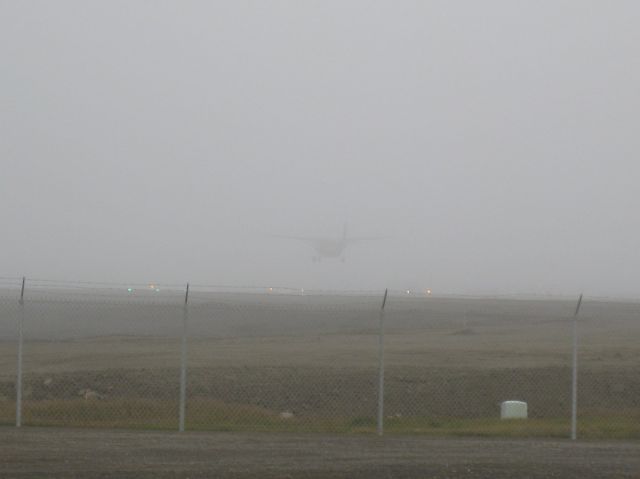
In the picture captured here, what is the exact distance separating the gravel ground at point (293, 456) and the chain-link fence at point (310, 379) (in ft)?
3.40

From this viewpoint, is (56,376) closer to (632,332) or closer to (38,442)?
(38,442)

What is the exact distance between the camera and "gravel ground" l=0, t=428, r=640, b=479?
13.0 m

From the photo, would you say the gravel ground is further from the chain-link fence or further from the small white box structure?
the small white box structure

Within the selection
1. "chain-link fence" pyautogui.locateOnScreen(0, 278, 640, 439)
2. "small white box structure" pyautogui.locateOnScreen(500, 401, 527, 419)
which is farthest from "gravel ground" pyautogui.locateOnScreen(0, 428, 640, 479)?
"small white box structure" pyautogui.locateOnScreen(500, 401, 527, 419)

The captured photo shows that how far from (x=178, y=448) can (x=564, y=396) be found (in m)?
11.0

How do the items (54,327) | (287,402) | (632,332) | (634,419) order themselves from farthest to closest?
(54,327) → (632,332) → (287,402) → (634,419)

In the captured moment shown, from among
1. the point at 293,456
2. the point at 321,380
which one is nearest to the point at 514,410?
the point at 321,380

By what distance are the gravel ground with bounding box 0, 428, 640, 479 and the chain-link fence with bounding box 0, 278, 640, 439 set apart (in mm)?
1037

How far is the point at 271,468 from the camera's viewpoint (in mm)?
13258

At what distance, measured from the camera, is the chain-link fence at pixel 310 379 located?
699 inches

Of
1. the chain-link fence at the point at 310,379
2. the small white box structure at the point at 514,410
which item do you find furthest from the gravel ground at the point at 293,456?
the small white box structure at the point at 514,410

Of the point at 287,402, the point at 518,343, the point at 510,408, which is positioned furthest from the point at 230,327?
the point at 510,408

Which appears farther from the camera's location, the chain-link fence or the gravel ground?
the chain-link fence

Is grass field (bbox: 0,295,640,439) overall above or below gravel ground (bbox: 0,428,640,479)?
above
